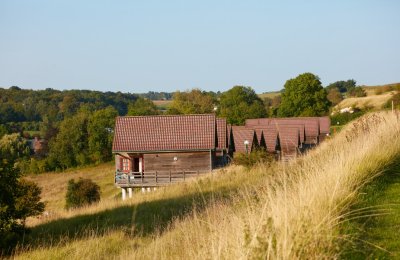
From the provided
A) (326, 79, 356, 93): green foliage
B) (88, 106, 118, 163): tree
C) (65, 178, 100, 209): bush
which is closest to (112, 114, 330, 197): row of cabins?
(65, 178, 100, 209): bush

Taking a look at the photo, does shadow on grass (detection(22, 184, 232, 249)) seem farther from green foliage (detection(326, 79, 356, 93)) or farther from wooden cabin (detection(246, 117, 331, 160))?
green foliage (detection(326, 79, 356, 93))

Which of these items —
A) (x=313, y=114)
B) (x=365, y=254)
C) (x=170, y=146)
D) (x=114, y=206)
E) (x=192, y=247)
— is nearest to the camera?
(x=365, y=254)

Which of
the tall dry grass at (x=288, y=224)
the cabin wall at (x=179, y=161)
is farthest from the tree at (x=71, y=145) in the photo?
the tall dry grass at (x=288, y=224)

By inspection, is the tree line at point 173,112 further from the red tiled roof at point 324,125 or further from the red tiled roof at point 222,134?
the red tiled roof at point 222,134

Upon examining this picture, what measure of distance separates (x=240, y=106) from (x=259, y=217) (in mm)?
69840

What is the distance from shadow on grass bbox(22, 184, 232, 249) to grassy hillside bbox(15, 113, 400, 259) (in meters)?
0.04

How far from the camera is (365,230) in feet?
21.2

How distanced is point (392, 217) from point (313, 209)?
1.73m

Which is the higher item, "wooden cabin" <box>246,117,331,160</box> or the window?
"wooden cabin" <box>246,117,331,160</box>

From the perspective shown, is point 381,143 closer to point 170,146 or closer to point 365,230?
point 365,230

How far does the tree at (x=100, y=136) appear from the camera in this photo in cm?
8244

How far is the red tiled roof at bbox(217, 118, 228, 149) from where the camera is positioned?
3722 centimetres

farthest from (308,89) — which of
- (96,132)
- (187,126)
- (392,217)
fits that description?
(392,217)

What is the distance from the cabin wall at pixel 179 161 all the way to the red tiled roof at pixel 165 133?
669 millimetres
